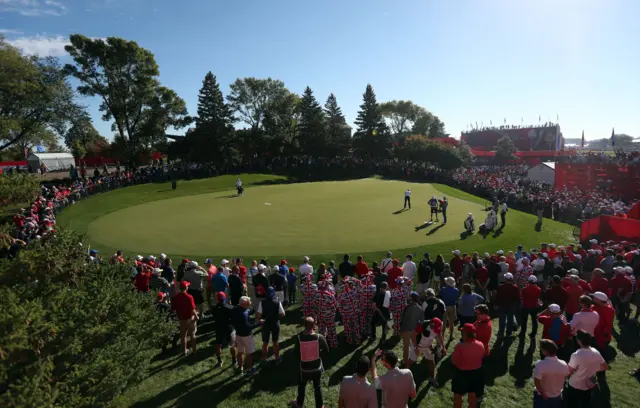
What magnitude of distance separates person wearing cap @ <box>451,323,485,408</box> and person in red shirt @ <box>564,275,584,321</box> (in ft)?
15.4

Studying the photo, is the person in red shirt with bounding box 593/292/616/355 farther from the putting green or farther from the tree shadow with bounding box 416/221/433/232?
the tree shadow with bounding box 416/221/433/232

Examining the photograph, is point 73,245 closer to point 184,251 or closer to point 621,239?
point 184,251

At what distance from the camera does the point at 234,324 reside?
7.99 m

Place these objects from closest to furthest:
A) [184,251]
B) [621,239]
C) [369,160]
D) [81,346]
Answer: [81,346], [184,251], [621,239], [369,160]

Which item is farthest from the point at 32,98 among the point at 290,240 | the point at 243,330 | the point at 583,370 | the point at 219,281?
the point at 583,370

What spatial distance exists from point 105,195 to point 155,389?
30052mm

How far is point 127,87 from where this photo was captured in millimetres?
42844

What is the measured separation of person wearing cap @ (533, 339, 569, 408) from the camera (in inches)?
221

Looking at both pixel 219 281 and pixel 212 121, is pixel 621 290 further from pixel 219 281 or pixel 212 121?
pixel 212 121

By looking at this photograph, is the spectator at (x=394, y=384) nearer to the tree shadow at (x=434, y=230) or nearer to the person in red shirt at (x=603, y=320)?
the person in red shirt at (x=603, y=320)

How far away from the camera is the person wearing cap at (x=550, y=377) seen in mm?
5617

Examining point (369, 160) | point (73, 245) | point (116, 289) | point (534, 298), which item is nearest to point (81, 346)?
point (116, 289)

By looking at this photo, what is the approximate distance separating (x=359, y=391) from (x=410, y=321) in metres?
3.16

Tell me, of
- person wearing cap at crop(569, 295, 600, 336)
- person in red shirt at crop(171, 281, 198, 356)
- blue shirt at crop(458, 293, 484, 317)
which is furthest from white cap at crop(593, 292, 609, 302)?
person in red shirt at crop(171, 281, 198, 356)
